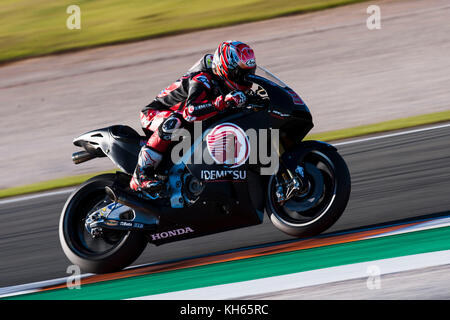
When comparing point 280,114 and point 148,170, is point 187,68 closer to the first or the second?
point 148,170

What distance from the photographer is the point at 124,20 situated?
1716 centimetres

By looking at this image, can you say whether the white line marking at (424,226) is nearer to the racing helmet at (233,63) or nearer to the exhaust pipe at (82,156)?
the racing helmet at (233,63)

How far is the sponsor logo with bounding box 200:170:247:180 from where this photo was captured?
5617mm

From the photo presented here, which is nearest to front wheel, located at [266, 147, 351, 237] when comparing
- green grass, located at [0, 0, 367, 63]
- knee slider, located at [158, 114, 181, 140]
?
knee slider, located at [158, 114, 181, 140]

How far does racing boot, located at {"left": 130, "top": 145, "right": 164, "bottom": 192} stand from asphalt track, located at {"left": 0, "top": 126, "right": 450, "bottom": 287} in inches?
28.2

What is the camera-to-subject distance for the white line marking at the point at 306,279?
478 cm

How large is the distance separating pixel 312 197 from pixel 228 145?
2.49 ft

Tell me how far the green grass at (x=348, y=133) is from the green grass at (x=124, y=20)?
6.74 m

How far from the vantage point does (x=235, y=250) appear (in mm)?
5949

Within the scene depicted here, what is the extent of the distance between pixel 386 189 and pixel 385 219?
3.10 feet

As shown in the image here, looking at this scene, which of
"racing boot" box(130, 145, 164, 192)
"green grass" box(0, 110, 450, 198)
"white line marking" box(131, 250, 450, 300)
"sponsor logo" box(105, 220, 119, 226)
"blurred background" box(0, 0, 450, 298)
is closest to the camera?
"white line marking" box(131, 250, 450, 300)

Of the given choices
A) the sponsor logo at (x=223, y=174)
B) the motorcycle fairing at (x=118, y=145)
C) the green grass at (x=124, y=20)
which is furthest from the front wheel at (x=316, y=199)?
the green grass at (x=124, y=20)

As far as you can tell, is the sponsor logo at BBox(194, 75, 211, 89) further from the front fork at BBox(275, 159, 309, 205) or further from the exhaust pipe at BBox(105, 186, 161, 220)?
the exhaust pipe at BBox(105, 186, 161, 220)
